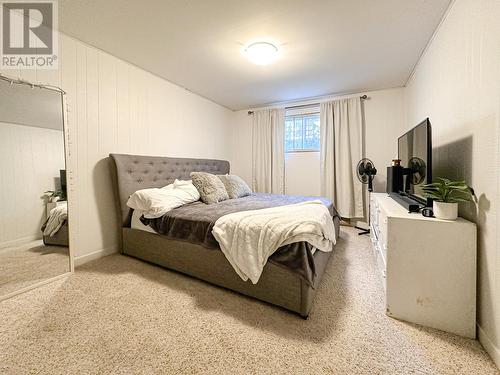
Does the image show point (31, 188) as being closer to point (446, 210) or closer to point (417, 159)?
point (446, 210)

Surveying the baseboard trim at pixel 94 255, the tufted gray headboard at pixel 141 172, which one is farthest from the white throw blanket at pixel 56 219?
the tufted gray headboard at pixel 141 172

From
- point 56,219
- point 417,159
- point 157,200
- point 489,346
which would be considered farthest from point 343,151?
point 56,219

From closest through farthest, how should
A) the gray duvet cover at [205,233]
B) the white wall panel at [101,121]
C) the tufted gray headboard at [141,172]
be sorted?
the gray duvet cover at [205,233] < the white wall panel at [101,121] < the tufted gray headboard at [141,172]

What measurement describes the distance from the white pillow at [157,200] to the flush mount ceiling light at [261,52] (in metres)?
1.87

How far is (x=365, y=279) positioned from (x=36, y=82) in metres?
3.75

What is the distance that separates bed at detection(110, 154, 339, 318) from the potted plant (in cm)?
90

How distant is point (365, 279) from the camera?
2057 mm

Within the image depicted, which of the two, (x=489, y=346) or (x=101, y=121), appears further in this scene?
(x=101, y=121)

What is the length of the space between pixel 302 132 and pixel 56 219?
4.16 metres

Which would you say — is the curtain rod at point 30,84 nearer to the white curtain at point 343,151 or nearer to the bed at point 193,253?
the bed at point 193,253

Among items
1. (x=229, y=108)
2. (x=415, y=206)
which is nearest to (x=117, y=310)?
(x=415, y=206)

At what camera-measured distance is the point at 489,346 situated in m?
1.21

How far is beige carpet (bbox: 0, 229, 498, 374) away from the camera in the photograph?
3.77ft
